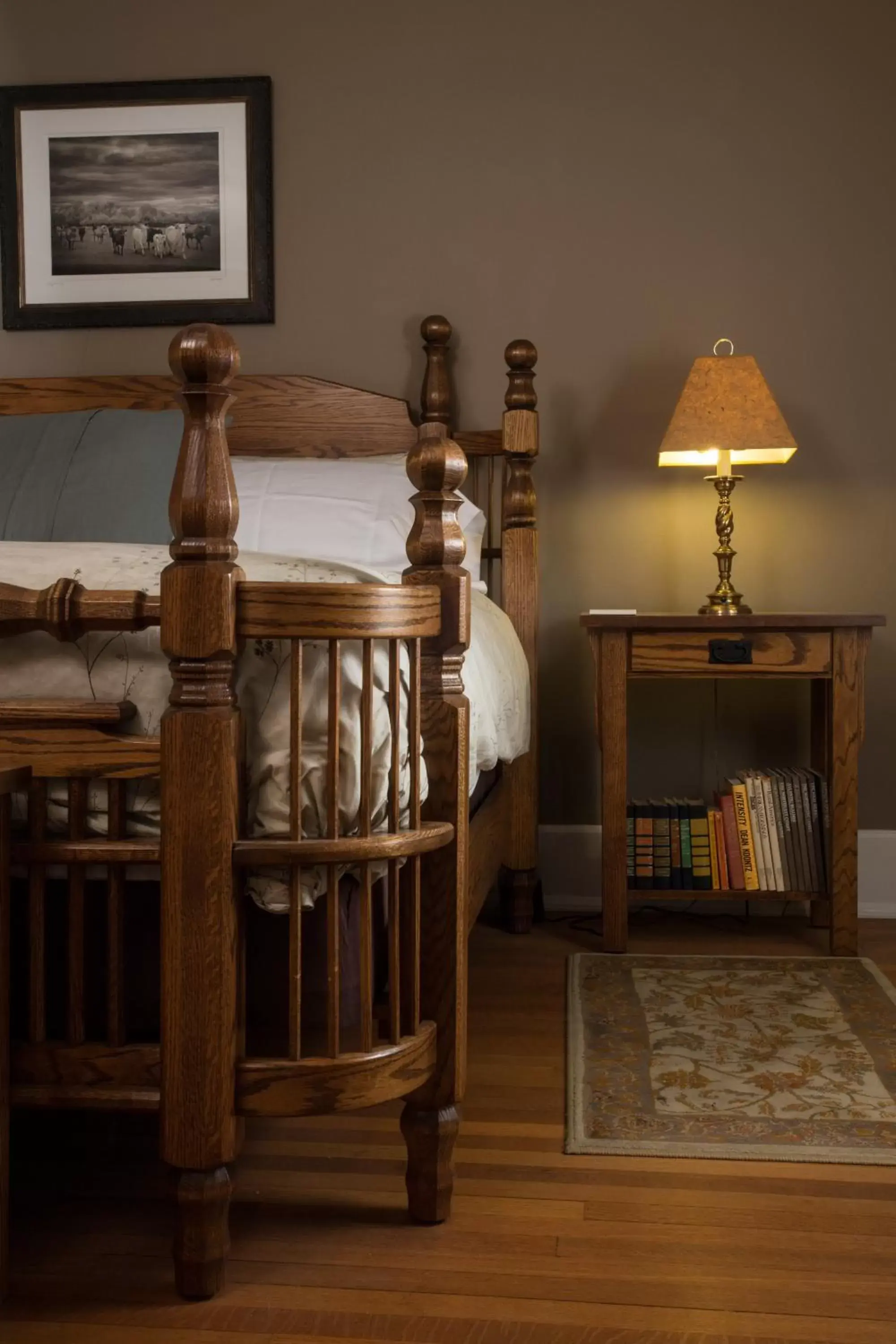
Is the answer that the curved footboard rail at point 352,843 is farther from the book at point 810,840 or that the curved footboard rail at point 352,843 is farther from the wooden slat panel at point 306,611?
the book at point 810,840

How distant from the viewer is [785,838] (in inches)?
101

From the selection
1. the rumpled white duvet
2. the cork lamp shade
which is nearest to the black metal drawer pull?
the cork lamp shade

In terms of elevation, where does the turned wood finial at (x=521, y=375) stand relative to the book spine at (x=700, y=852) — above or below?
above

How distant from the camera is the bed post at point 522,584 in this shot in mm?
2711

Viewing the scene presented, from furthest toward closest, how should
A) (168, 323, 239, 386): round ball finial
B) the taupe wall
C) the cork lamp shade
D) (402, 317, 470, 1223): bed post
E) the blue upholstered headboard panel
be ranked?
the taupe wall, the cork lamp shade, the blue upholstered headboard panel, (402, 317, 470, 1223): bed post, (168, 323, 239, 386): round ball finial

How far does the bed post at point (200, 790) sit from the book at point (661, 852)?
4.97 feet

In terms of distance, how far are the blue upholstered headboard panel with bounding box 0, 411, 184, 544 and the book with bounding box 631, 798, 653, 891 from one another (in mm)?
1090

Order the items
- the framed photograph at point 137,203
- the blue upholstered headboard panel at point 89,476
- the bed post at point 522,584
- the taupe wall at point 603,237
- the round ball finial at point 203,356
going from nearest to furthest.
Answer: the round ball finial at point 203,356 < the blue upholstered headboard panel at point 89,476 < the bed post at point 522,584 < the taupe wall at point 603,237 < the framed photograph at point 137,203

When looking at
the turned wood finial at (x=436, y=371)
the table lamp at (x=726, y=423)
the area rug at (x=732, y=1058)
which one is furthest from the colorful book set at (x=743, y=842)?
the turned wood finial at (x=436, y=371)

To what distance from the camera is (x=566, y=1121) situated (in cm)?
165

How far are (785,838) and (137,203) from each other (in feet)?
6.66

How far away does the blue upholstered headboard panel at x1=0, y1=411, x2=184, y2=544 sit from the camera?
2277 mm

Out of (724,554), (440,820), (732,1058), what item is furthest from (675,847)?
(440,820)

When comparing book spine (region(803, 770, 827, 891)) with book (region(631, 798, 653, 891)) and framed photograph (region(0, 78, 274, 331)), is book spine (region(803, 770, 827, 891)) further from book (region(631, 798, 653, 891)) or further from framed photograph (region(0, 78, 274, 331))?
framed photograph (region(0, 78, 274, 331))
